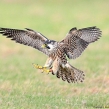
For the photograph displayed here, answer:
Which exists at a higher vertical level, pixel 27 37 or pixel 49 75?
pixel 27 37

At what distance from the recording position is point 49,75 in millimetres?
Result: 12328

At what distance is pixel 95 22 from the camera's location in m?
23.8

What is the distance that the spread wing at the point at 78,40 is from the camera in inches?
376

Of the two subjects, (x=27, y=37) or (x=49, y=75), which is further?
(x=49, y=75)

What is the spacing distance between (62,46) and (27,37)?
0.72 metres

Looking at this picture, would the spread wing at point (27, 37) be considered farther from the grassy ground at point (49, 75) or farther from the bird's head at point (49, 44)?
the grassy ground at point (49, 75)

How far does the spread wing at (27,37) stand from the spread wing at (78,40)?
1.38ft

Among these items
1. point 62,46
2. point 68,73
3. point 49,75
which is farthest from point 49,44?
point 49,75

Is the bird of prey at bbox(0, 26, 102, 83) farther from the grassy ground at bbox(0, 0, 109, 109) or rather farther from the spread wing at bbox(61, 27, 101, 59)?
the grassy ground at bbox(0, 0, 109, 109)

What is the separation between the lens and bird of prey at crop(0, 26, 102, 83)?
9297mm

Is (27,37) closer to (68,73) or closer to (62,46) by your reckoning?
(62,46)

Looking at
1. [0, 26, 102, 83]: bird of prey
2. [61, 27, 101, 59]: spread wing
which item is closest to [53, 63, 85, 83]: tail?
[0, 26, 102, 83]: bird of prey

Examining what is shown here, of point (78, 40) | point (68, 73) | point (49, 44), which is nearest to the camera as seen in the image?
point (49, 44)

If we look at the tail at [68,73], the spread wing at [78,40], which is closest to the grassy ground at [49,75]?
the tail at [68,73]
